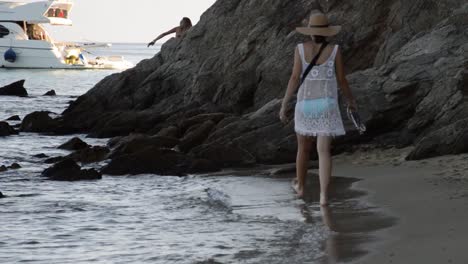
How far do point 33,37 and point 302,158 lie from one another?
59.3m

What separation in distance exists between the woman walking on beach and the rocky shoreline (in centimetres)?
204

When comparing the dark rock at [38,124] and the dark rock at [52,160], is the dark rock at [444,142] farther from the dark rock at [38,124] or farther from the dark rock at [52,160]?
the dark rock at [38,124]

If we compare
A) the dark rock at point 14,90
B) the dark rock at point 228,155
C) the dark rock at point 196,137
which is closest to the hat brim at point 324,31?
the dark rock at point 228,155

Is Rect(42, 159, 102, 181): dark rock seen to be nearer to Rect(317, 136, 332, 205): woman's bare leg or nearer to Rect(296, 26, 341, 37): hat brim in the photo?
Rect(317, 136, 332, 205): woman's bare leg

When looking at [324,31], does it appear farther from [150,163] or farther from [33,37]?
[33,37]

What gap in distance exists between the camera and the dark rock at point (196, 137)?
15.0m

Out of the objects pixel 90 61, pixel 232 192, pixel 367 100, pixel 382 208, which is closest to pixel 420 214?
pixel 382 208

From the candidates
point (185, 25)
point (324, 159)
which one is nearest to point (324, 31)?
point (324, 159)

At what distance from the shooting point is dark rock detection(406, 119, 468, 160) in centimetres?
991

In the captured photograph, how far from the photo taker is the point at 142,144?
15.3 m

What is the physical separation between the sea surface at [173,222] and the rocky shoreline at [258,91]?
0.90 meters

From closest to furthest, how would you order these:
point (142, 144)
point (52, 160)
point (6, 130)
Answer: point (142, 144) → point (52, 160) → point (6, 130)

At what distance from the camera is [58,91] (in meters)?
47.4

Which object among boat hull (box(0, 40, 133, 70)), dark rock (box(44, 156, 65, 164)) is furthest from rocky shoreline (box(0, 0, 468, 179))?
boat hull (box(0, 40, 133, 70))
